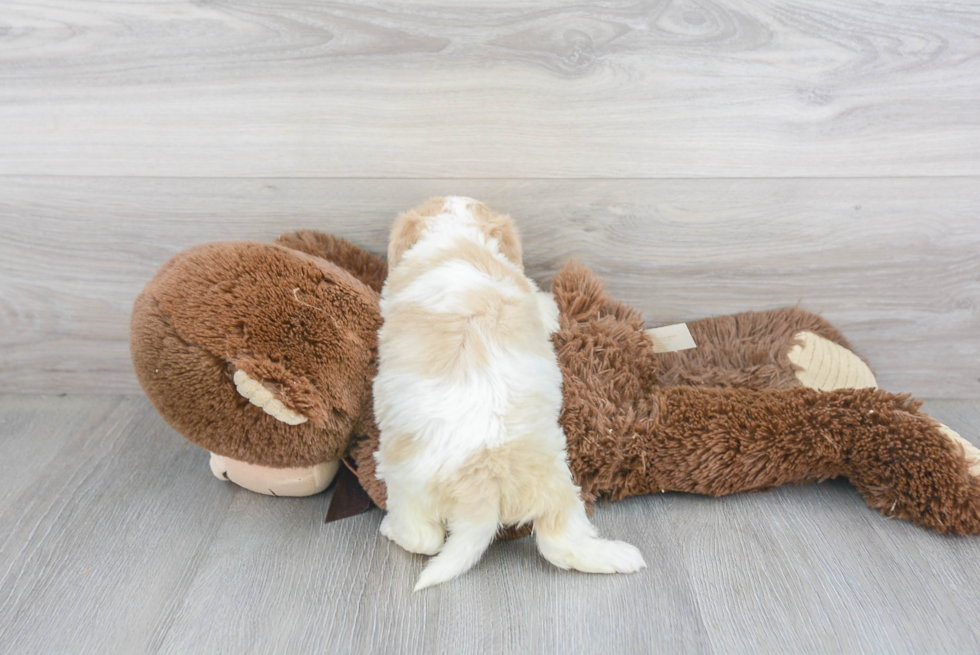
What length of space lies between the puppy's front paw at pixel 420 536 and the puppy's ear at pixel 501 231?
13.3 inches

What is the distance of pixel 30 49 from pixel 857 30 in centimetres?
113

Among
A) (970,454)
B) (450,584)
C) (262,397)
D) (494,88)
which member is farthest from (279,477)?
(970,454)

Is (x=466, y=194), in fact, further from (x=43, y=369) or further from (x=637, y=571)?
(x=43, y=369)

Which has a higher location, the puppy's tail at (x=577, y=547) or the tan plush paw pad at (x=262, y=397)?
the tan plush paw pad at (x=262, y=397)

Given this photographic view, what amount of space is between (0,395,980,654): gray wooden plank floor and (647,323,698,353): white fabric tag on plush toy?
238mm

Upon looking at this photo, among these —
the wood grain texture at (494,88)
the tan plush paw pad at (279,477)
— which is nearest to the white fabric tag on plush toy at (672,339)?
the wood grain texture at (494,88)

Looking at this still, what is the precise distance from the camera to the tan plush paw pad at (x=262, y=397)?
67cm

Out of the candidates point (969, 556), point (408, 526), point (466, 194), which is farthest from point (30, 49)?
point (969, 556)

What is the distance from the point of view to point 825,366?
87cm

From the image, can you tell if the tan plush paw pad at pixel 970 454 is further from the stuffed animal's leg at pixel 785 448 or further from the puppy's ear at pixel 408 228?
the puppy's ear at pixel 408 228

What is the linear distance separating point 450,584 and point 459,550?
0.20 feet

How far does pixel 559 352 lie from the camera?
0.79 m

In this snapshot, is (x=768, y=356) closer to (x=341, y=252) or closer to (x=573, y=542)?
(x=573, y=542)

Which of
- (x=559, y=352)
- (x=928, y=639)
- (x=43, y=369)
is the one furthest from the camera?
(x=43, y=369)
